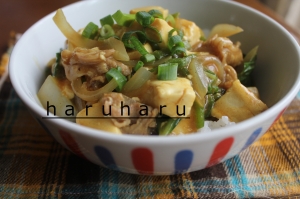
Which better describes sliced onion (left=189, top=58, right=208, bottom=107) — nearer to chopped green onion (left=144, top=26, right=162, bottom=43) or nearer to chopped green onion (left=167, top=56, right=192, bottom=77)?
chopped green onion (left=167, top=56, right=192, bottom=77)

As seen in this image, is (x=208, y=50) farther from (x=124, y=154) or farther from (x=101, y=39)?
(x=124, y=154)

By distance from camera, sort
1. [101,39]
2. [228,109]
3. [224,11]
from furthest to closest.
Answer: [224,11], [101,39], [228,109]

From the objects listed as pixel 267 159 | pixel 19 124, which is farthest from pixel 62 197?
pixel 267 159

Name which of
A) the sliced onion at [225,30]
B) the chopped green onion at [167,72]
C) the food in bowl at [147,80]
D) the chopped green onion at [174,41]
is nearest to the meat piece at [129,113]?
the food in bowl at [147,80]

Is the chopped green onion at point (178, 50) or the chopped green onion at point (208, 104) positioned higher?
the chopped green onion at point (178, 50)

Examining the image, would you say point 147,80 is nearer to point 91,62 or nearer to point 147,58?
point 147,58

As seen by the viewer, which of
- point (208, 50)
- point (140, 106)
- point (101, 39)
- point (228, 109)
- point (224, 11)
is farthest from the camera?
point (224, 11)

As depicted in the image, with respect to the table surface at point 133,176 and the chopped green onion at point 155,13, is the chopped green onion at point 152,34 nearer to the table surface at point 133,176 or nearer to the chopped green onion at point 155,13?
the chopped green onion at point 155,13
